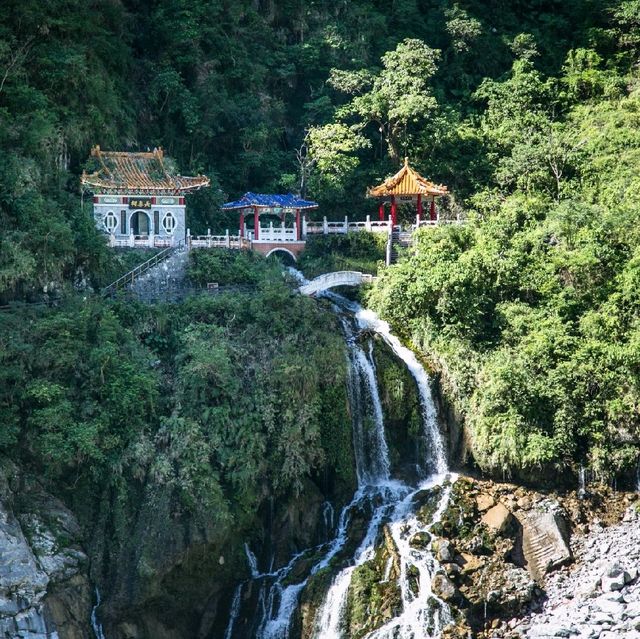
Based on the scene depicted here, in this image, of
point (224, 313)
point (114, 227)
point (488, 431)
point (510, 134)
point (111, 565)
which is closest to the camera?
point (111, 565)

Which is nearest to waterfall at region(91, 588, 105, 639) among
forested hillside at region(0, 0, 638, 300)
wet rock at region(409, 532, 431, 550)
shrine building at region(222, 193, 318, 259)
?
wet rock at region(409, 532, 431, 550)

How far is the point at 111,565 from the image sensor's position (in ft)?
100

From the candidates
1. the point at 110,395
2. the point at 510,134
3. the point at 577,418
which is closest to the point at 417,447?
the point at 577,418

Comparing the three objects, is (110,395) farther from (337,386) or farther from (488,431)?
(488,431)

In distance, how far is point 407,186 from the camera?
4434 centimetres

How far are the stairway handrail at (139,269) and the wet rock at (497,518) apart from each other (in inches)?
561

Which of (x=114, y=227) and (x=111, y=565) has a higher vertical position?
(x=114, y=227)

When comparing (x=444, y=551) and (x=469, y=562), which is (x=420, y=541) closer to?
(x=444, y=551)

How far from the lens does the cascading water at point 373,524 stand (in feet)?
97.9

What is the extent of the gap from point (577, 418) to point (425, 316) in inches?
240

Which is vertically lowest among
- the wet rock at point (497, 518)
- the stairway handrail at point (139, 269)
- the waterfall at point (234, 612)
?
the waterfall at point (234, 612)

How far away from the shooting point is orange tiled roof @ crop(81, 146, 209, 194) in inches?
1614

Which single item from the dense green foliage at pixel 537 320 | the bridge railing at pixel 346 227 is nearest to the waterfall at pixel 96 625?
the dense green foliage at pixel 537 320

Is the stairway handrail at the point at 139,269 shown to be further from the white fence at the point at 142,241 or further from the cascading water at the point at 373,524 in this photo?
the cascading water at the point at 373,524
